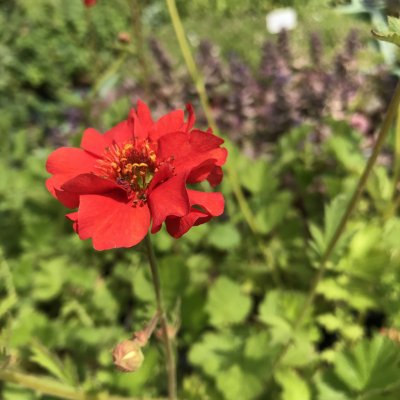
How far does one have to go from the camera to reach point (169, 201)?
1.85 feet

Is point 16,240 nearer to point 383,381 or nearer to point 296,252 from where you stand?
point 296,252

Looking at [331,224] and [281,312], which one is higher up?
[331,224]

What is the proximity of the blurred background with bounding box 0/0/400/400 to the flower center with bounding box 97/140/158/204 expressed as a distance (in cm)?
21

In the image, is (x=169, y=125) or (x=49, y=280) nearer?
(x=169, y=125)

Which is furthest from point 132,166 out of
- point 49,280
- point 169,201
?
point 49,280

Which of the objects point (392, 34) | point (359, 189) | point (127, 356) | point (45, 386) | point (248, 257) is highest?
point (392, 34)

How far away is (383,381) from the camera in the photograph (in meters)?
0.80

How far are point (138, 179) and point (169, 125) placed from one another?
0.09 m

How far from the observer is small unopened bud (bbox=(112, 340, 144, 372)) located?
2.03 feet

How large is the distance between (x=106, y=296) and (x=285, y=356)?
52 centimetres

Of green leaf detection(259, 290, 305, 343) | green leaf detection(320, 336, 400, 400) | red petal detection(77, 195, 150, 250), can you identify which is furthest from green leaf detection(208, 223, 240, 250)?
red petal detection(77, 195, 150, 250)

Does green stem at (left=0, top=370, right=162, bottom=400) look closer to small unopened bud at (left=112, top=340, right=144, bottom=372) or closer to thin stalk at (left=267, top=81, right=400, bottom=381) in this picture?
small unopened bud at (left=112, top=340, right=144, bottom=372)

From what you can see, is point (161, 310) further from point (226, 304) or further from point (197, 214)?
point (226, 304)

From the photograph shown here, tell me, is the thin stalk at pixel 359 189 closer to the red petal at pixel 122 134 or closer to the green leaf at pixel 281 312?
the green leaf at pixel 281 312
